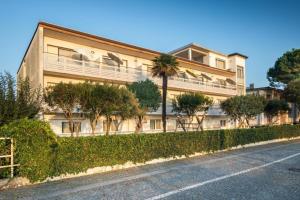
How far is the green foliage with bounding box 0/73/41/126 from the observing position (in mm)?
13914

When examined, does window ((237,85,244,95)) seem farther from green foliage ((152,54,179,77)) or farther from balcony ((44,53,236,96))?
green foliage ((152,54,179,77))

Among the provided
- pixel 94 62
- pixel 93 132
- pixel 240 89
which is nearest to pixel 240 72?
pixel 240 89

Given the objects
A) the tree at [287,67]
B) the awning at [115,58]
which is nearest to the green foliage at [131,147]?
the awning at [115,58]

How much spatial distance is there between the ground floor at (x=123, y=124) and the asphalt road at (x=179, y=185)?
1136 cm

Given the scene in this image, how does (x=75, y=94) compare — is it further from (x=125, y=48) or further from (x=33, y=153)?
(x=125, y=48)

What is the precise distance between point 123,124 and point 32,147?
19.3 metres

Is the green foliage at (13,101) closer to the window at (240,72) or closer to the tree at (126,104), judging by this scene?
the tree at (126,104)

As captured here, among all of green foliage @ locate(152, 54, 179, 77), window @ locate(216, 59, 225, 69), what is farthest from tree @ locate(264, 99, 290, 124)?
green foliage @ locate(152, 54, 179, 77)

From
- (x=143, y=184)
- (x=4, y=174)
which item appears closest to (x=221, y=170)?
(x=143, y=184)

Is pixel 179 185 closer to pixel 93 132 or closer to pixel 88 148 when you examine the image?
pixel 88 148

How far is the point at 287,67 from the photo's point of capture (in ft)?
189

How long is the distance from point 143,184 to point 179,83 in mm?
25258

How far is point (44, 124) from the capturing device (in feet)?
36.3

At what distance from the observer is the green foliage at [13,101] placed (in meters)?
13.9
